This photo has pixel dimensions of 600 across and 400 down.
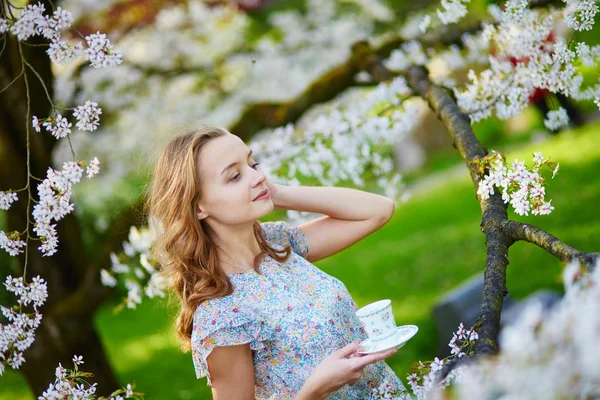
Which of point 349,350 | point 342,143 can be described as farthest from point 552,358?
point 342,143

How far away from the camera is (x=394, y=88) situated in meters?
3.21

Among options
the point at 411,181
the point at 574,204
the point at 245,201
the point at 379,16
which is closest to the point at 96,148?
the point at 379,16

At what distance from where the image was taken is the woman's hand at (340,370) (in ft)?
5.44

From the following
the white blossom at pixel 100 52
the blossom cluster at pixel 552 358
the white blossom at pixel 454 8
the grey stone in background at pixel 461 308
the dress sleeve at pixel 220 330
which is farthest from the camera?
the grey stone in background at pixel 461 308

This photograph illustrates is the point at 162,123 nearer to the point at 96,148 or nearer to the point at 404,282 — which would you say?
the point at 96,148

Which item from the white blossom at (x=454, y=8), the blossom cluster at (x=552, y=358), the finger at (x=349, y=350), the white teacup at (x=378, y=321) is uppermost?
the white blossom at (x=454, y=8)

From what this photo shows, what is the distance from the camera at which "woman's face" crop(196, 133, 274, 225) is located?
1901mm

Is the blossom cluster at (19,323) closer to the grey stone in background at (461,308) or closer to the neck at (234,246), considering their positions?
the neck at (234,246)

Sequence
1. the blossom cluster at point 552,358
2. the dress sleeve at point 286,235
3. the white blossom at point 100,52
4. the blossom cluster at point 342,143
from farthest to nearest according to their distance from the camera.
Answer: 1. the blossom cluster at point 342,143
2. the dress sleeve at point 286,235
3. the white blossom at point 100,52
4. the blossom cluster at point 552,358

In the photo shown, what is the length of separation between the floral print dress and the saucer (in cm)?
23

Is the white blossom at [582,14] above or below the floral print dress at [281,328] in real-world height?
above

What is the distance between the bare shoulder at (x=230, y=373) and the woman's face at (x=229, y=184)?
0.37 meters

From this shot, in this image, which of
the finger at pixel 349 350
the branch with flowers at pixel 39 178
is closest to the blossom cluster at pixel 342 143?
the branch with flowers at pixel 39 178

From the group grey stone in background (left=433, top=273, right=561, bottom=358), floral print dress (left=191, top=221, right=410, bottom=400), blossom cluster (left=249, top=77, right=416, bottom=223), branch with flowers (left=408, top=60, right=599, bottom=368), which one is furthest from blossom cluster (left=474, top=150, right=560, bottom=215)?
grey stone in background (left=433, top=273, right=561, bottom=358)
